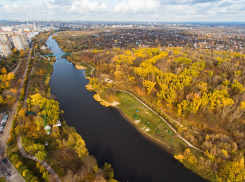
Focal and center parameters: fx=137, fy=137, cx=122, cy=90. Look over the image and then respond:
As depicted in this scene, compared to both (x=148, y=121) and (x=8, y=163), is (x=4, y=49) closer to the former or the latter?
(x=8, y=163)

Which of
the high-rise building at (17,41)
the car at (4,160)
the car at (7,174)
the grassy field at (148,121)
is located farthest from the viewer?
the high-rise building at (17,41)

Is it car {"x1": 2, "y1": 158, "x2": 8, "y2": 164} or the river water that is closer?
car {"x1": 2, "y1": 158, "x2": 8, "y2": 164}

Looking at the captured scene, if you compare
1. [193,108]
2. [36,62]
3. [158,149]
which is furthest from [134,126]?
[36,62]

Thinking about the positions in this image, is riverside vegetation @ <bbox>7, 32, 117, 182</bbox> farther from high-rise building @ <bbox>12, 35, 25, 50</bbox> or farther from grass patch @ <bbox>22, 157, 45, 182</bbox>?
high-rise building @ <bbox>12, 35, 25, 50</bbox>

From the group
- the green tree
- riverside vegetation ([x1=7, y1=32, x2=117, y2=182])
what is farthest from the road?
the green tree

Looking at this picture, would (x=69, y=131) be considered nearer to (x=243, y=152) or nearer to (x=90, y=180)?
(x=90, y=180)

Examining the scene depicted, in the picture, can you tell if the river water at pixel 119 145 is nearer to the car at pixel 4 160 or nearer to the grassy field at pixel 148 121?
the grassy field at pixel 148 121

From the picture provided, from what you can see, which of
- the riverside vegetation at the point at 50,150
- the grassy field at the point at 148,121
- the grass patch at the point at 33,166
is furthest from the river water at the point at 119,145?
the grass patch at the point at 33,166
